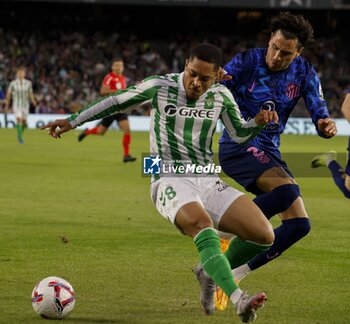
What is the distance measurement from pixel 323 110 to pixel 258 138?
1.86ft

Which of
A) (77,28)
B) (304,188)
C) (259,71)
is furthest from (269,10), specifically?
(259,71)

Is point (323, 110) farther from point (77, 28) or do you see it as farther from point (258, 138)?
point (77, 28)

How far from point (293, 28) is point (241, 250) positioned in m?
1.85

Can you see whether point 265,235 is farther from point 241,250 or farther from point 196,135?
point 196,135

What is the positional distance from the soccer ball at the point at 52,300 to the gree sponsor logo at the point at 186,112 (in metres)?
1.40

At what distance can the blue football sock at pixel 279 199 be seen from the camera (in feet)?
23.5

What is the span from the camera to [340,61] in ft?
141

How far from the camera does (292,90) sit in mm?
7500

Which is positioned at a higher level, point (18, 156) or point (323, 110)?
point (323, 110)

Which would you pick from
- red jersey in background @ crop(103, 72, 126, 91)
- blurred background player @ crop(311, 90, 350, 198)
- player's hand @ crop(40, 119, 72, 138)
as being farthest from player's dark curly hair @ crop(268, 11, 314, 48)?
red jersey in background @ crop(103, 72, 126, 91)

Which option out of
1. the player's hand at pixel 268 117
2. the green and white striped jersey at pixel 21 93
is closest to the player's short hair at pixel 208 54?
the player's hand at pixel 268 117

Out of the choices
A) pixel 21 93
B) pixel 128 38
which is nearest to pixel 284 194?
pixel 21 93

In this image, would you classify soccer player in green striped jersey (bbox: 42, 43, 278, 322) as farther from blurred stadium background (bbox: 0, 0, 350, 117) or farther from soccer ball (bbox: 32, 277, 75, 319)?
blurred stadium background (bbox: 0, 0, 350, 117)

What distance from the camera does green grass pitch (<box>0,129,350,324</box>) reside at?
6559 millimetres
